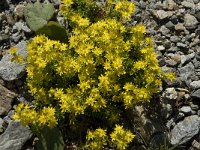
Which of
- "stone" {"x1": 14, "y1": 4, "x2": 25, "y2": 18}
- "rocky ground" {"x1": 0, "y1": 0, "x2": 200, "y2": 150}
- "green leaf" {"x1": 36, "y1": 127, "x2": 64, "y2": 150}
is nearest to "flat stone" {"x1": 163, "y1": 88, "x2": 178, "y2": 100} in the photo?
"rocky ground" {"x1": 0, "y1": 0, "x2": 200, "y2": 150}

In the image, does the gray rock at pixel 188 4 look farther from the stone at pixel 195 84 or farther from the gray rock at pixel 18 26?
the gray rock at pixel 18 26

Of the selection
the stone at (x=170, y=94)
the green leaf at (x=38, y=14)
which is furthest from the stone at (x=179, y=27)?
the green leaf at (x=38, y=14)

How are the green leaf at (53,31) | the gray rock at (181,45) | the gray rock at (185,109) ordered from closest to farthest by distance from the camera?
the gray rock at (185,109), the green leaf at (53,31), the gray rock at (181,45)

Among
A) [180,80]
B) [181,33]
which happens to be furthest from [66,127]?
[181,33]

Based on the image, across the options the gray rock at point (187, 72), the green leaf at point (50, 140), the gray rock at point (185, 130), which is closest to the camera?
the green leaf at point (50, 140)

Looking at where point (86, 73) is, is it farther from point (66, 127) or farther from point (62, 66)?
point (66, 127)

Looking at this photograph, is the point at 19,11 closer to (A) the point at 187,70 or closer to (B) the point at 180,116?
(A) the point at 187,70

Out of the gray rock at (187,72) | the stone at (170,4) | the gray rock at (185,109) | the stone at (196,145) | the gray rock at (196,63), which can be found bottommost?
the stone at (196,145)

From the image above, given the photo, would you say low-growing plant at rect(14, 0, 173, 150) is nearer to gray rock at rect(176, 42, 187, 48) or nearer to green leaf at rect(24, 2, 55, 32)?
green leaf at rect(24, 2, 55, 32)
